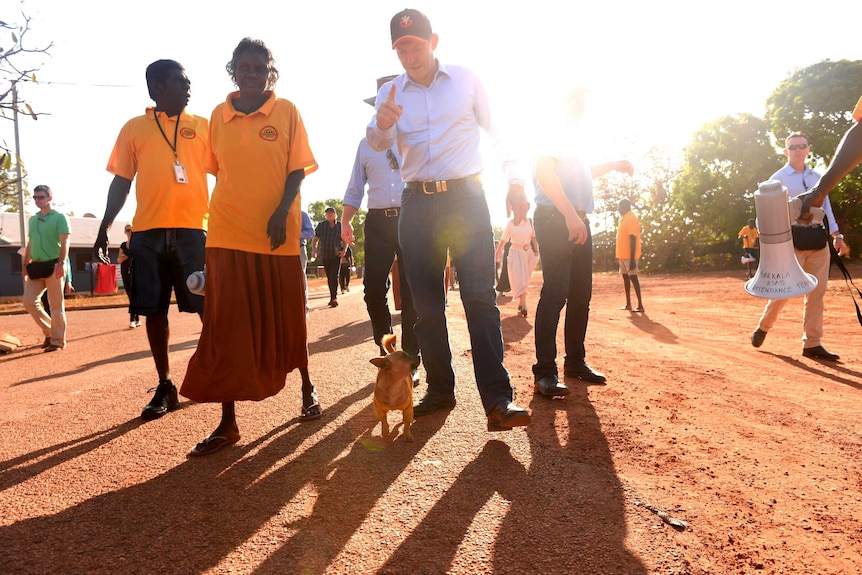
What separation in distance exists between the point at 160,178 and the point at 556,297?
2914 millimetres

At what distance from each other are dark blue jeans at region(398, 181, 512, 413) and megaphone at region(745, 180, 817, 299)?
59.0 inches

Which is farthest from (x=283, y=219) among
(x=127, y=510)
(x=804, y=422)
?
(x=804, y=422)

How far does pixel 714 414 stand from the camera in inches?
139

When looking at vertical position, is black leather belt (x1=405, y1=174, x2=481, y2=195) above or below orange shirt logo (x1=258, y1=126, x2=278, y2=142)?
below

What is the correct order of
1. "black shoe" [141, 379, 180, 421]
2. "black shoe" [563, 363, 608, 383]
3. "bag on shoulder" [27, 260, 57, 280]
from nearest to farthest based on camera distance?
"black shoe" [141, 379, 180, 421], "black shoe" [563, 363, 608, 383], "bag on shoulder" [27, 260, 57, 280]

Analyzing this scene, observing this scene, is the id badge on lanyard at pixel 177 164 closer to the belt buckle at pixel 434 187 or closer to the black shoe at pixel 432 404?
the belt buckle at pixel 434 187

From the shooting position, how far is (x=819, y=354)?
5.68 metres

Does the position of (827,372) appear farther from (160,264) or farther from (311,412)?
(160,264)

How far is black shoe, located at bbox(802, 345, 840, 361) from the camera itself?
5614mm

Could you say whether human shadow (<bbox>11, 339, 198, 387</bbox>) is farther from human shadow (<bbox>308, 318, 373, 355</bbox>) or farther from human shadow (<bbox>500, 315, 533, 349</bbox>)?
human shadow (<bbox>500, 315, 533, 349</bbox>)

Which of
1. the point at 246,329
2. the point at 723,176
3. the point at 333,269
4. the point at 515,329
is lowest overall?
the point at 515,329

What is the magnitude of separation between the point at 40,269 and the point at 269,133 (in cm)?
618


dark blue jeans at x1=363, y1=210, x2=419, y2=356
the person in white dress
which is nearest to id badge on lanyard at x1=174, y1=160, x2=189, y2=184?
dark blue jeans at x1=363, y1=210, x2=419, y2=356

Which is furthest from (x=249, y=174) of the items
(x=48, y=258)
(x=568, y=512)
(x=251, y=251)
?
(x=48, y=258)
